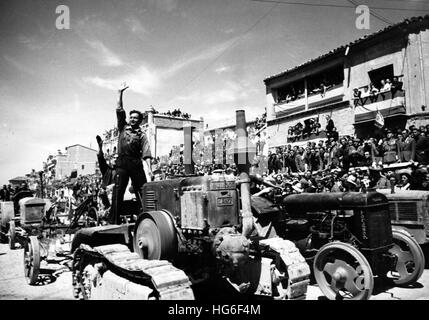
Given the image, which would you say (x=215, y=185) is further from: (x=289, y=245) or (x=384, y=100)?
(x=384, y=100)

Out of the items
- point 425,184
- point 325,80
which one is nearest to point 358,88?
point 325,80

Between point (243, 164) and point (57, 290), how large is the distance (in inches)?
175

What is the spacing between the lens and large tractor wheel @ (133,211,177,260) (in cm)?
392

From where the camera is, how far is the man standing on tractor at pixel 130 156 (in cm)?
520

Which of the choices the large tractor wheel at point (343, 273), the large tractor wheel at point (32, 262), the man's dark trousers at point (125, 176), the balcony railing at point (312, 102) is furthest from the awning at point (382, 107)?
the large tractor wheel at point (32, 262)

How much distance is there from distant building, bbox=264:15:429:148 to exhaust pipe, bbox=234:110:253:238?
13.5 m

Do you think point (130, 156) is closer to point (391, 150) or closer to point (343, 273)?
point (343, 273)

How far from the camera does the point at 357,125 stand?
55.8 ft

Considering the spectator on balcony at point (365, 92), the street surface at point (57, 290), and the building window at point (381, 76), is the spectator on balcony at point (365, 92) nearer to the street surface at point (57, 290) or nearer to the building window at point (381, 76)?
the building window at point (381, 76)

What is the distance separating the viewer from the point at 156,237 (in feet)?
13.1

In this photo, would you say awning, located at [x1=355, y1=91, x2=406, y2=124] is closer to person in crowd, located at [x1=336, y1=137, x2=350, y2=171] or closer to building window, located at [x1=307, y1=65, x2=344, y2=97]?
building window, located at [x1=307, y1=65, x2=344, y2=97]

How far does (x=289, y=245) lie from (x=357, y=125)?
14.7 metres

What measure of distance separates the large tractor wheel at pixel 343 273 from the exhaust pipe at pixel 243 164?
217cm
